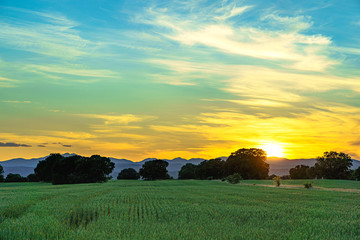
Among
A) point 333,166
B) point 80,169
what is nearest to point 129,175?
point 80,169

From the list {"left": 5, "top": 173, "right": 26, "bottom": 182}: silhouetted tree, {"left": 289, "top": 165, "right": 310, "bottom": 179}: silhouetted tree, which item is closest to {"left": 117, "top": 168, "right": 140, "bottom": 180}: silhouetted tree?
{"left": 5, "top": 173, "right": 26, "bottom": 182}: silhouetted tree

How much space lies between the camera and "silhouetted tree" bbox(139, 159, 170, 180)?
13989 cm

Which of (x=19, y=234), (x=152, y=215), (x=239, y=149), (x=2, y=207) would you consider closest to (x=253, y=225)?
(x=152, y=215)

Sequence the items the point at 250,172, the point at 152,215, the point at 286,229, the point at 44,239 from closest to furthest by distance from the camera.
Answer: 1. the point at 44,239
2. the point at 286,229
3. the point at 152,215
4. the point at 250,172

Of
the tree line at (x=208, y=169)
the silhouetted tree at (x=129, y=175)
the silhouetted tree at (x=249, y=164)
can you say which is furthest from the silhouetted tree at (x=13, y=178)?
the silhouetted tree at (x=249, y=164)

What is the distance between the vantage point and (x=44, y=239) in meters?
14.8

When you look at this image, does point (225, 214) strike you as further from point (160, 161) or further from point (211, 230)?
point (160, 161)

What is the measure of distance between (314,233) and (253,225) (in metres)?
3.33

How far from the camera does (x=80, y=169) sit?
367ft

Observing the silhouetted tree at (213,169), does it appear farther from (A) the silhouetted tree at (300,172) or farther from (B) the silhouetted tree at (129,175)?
(B) the silhouetted tree at (129,175)

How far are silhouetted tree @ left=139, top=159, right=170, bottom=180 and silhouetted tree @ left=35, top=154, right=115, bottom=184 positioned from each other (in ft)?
89.8

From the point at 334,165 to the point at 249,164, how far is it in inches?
1142

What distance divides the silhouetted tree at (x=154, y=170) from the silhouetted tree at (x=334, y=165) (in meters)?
60.5

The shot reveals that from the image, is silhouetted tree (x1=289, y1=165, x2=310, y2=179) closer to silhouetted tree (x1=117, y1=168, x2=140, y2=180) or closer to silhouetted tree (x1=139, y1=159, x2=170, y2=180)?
silhouetted tree (x1=139, y1=159, x2=170, y2=180)
